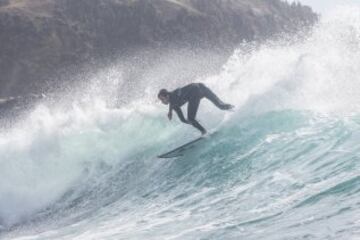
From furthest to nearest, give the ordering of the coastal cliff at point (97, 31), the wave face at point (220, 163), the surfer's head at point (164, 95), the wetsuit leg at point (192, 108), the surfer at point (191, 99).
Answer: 1. the coastal cliff at point (97, 31)
2. the wetsuit leg at point (192, 108)
3. the surfer at point (191, 99)
4. the surfer's head at point (164, 95)
5. the wave face at point (220, 163)

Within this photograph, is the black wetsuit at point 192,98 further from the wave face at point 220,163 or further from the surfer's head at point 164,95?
the wave face at point 220,163

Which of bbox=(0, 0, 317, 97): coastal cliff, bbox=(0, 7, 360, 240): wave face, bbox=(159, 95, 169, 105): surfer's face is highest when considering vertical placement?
bbox=(0, 0, 317, 97): coastal cliff

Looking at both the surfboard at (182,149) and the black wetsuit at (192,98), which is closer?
the black wetsuit at (192,98)

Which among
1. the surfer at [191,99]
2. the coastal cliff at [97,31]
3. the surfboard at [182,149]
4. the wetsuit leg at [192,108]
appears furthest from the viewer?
the coastal cliff at [97,31]

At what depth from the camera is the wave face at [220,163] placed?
8.63 metres

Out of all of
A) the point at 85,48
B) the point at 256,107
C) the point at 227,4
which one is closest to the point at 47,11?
the point at 85,48

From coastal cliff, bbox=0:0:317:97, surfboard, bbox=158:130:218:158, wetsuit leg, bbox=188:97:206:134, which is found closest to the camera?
wetsuit leg, bbox=188:97:206:134

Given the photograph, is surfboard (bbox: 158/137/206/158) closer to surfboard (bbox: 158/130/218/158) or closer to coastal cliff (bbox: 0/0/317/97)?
surfboard (bbox: 158/130/218/158)

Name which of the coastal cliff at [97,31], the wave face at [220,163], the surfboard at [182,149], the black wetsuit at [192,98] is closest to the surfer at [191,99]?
the black wetsuit at [192,98]

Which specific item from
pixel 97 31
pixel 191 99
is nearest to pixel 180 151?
pixel 191 99

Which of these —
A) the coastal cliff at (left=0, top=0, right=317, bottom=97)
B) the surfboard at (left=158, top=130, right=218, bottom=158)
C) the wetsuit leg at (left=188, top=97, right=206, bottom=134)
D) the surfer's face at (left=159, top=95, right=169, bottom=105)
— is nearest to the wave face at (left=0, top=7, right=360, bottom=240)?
the surfboard at (left=158, top=130, right=218, bottom=158)

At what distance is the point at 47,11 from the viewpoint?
68000 millimetres

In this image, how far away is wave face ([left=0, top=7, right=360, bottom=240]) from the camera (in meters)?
8.63

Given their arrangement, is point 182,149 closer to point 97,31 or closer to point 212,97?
point 212,97
